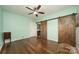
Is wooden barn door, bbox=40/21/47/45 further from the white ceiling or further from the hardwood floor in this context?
the white ceiling

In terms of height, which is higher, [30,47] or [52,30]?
[52,30]

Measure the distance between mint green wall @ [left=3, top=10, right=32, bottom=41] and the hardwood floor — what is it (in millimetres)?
120

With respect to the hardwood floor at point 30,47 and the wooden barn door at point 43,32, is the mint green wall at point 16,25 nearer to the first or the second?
the hardwood floor at point 30,47

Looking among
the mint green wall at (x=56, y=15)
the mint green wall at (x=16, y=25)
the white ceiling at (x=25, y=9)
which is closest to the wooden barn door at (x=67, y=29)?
the mint green wall at (x=56, y=15)

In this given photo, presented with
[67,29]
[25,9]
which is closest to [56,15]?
[67,29]

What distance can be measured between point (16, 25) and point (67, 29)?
1.01m

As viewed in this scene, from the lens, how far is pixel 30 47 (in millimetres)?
1549

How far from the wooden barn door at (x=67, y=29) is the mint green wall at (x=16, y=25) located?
2.17 ft

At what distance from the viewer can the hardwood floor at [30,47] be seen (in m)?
1.47

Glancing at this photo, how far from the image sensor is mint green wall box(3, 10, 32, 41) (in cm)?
145

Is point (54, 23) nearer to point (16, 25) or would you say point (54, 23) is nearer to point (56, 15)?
point (56, 15)

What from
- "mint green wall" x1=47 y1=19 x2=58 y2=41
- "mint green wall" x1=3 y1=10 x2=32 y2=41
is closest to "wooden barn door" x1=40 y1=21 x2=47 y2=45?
"mint green wall" x1=47 y1=19 x2=58 y2=41
